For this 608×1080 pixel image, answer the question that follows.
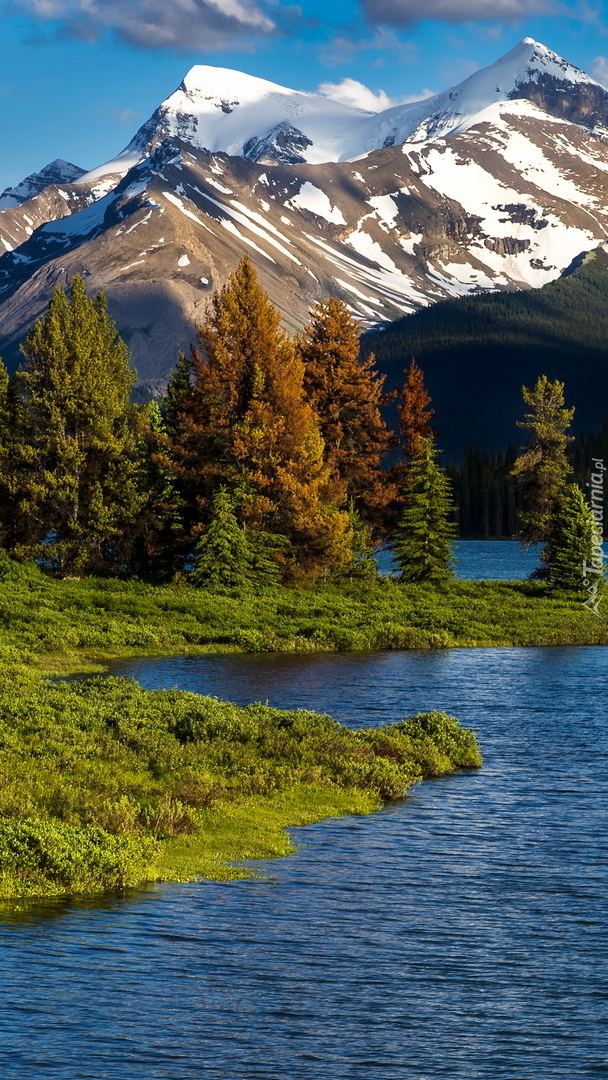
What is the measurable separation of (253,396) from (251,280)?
25.3ft

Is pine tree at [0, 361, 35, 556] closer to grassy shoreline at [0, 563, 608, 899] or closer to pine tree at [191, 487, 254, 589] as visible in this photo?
pine tree at [191, 487, 254, 589]

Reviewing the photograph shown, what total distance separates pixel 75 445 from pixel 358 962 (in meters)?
49.4

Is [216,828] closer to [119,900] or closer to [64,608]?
[119,900]

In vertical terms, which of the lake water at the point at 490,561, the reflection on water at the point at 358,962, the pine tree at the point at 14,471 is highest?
the pine tree at the point at 14,471

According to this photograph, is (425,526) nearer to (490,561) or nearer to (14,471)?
(14,471)

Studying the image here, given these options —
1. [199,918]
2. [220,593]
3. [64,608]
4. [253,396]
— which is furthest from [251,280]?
[199,918]

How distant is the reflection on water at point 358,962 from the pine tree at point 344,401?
5243 cm

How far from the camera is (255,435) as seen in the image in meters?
65.7

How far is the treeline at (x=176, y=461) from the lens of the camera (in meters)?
64.6

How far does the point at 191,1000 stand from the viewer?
51.0 feet

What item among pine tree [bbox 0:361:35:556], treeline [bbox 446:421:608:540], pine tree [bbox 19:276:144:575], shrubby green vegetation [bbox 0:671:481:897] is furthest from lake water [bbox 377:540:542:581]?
shrubby green vegetation [bbox 0:671:481:897]

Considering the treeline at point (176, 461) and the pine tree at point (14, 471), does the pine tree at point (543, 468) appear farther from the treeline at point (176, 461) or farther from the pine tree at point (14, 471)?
the pine tree at point (14, 471)

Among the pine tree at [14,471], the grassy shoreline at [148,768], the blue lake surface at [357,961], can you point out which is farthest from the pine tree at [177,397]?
the blue lake surface at [357,961]

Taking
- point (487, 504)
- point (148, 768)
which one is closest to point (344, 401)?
point (148, 768)
